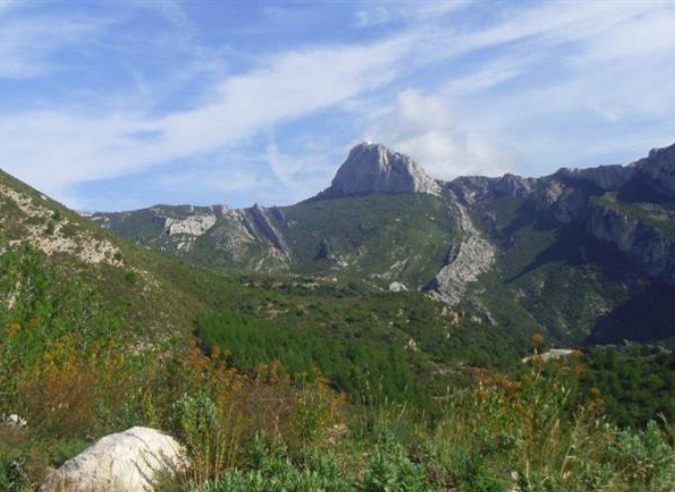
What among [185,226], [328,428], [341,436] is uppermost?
[185,226]

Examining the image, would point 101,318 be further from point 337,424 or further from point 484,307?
point 484,307

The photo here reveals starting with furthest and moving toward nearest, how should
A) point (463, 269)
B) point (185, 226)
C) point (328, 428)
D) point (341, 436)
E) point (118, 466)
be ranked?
1. point (185, 226)
2. point (463, 269)
3. point (341, 436)
4. point (328, 428)
5. point (118, 466)

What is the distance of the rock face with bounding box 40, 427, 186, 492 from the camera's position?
17.7 feet

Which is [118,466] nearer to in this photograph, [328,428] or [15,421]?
[328,428]

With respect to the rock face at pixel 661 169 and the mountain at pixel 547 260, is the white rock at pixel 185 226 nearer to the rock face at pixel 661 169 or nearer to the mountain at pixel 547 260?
the mountain at pixel 547 260

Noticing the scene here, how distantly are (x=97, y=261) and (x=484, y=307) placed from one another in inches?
4782

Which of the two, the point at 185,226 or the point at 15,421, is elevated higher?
the point at 185,226

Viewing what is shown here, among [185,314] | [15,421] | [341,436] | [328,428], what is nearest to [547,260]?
[185,314]

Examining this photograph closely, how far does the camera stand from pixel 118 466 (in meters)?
5.59

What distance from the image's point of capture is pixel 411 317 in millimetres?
95938

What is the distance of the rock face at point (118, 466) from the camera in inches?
213

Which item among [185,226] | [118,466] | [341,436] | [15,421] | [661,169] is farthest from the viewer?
[185,226]

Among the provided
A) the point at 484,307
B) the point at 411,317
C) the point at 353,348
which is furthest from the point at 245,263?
the point at 353,348

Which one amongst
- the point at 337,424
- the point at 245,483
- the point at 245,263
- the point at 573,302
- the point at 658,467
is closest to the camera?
the point at 245,483
